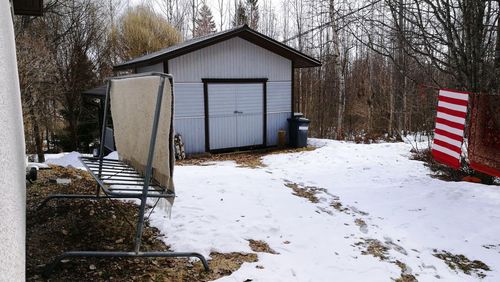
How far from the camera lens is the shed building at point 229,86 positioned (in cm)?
1143

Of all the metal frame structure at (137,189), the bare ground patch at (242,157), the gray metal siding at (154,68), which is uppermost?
the gray metal siding at (154,68)

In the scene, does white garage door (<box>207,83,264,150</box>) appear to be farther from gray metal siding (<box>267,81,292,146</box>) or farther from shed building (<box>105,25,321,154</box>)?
gray metal siding (<box>267,81,292,146</box>)

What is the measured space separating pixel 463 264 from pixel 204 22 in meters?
34.8

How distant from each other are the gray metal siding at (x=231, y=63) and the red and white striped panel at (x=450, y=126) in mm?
7346

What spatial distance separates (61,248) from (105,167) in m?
1.21

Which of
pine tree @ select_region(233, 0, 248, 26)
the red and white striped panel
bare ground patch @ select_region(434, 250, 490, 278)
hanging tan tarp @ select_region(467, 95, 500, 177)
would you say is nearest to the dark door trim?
the red and white striped panel

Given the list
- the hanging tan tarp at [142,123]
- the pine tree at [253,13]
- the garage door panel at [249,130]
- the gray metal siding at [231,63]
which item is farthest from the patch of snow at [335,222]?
the pine tree at [253,13]

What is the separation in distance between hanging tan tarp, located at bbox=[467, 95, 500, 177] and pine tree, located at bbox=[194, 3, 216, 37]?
31.8m

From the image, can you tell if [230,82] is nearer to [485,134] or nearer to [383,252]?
[485,134]

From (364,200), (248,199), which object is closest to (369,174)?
(364,200)

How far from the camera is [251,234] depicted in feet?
14.6

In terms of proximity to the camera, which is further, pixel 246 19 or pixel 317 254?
pixel 246 19

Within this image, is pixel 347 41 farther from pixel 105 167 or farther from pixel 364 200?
pixel 105 167

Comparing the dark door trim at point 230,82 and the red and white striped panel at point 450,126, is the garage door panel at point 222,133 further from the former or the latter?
the red and white striped panel at point 450,126
